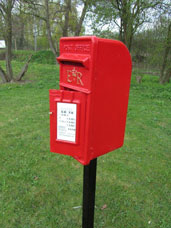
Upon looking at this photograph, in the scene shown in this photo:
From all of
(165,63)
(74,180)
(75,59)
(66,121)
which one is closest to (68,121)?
(66,121)

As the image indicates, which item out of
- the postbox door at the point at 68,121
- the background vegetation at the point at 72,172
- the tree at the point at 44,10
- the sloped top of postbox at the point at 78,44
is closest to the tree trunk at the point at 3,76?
the background vegetation at the point at 72,172

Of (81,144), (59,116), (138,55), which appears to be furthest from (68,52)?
(138,55)

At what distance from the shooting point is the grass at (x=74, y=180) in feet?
7.90

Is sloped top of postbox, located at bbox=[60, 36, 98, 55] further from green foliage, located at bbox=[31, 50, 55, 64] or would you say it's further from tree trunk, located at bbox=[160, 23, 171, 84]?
green foliage, located at bbox=[31, 50, 55, 64]

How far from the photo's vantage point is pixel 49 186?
284 cm

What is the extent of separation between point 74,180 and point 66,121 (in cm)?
177

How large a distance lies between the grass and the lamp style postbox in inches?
50.6

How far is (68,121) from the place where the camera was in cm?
146

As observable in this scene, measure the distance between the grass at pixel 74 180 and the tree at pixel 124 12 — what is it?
5.18 meters

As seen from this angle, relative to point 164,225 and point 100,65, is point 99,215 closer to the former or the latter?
point 164,225

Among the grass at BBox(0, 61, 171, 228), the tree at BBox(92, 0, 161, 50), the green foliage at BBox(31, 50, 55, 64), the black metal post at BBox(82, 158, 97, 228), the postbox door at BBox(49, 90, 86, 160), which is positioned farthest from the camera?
the green foliage at BBox(31, 50, 55, 64)

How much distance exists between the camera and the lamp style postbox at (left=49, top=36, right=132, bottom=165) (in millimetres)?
1329

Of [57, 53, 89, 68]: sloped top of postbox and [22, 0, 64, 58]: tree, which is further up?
[22, 0, 64, 58]: tree

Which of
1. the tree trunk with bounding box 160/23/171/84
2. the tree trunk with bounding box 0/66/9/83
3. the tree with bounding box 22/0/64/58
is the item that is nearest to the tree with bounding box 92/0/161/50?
the tree trunk with bounding box 160/23/171/84
